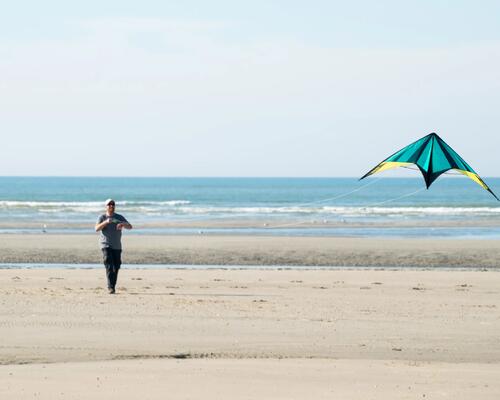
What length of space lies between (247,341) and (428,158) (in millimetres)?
5721

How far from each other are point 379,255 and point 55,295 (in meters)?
9.46

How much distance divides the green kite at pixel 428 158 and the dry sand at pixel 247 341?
5.38 feet

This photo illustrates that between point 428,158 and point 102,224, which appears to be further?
point 428,158

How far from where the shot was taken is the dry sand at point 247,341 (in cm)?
672

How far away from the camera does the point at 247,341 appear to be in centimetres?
849

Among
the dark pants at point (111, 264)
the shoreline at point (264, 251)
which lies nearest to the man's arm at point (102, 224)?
the dark pants at point (111, 264)

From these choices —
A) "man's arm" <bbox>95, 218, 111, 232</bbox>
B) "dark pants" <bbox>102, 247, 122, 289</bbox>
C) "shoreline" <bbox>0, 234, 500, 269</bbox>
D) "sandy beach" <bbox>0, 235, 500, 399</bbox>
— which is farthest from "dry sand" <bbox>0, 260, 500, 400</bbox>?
"shoreline" <bbox>0, 234, 500, 269</bbox>

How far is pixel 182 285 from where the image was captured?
13500 mm

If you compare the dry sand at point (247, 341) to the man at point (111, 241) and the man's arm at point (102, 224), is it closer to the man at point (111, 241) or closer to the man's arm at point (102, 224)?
the man at point (111, 241)

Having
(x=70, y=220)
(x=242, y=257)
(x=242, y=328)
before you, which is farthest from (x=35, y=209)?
(x=242, y=328)

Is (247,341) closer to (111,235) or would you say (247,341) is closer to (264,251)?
(111,235)

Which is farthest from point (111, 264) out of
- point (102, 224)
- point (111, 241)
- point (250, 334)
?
point (250, 334)

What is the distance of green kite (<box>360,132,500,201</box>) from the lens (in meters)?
13.1

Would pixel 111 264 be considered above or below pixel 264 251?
above
